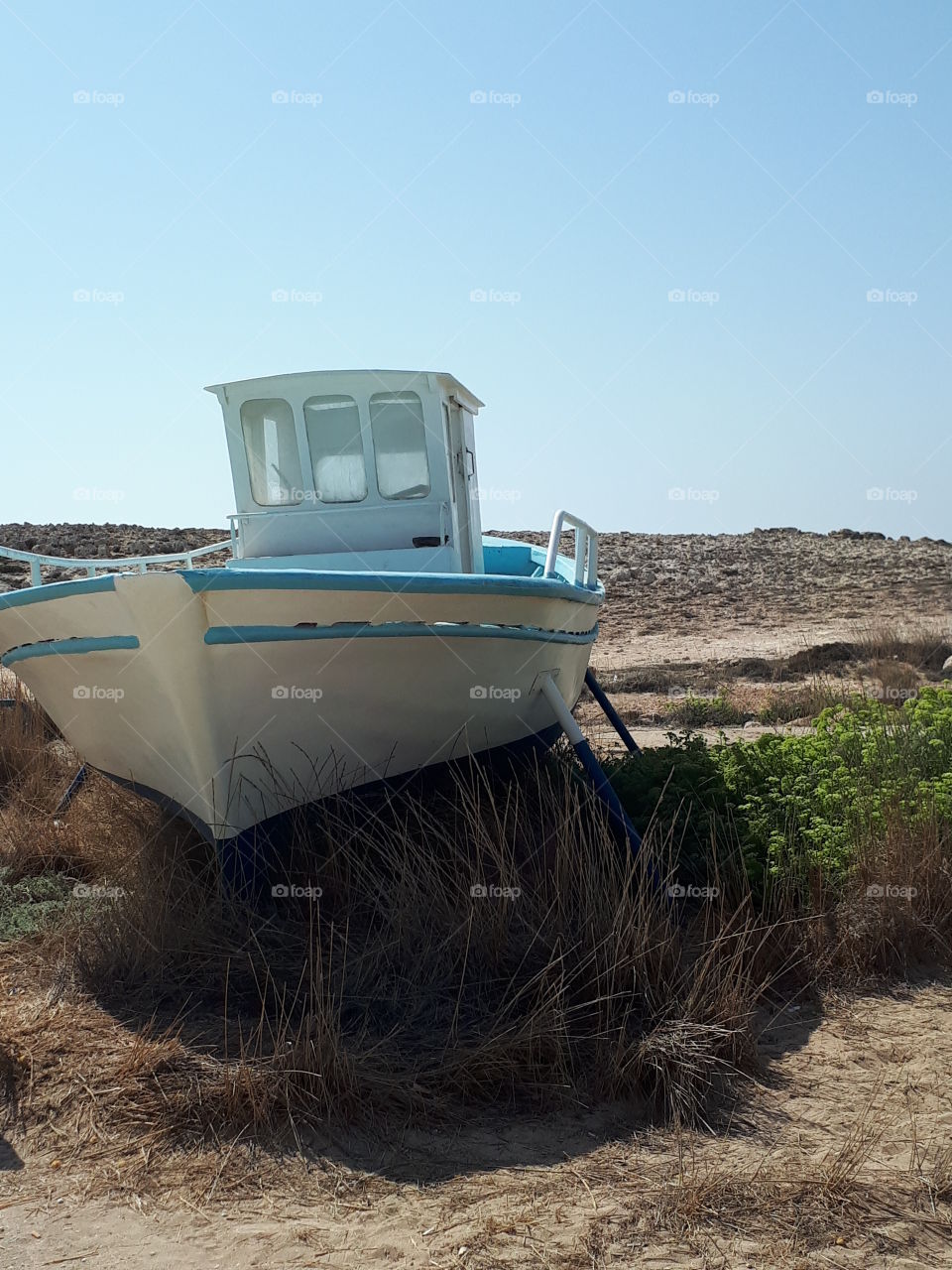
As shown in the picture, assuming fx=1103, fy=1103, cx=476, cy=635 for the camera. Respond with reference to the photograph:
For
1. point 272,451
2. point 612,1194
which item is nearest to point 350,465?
point 272,451

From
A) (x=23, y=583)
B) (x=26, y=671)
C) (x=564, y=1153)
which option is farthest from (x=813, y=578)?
(x=564, y=1153)

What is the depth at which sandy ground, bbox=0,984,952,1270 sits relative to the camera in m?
3.10

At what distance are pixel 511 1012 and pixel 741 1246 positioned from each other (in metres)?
1.48

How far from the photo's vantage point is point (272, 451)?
7488mm

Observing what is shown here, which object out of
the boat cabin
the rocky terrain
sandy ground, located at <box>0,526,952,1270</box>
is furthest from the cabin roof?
the rocky terrain

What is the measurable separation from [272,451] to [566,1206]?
536 centimetres

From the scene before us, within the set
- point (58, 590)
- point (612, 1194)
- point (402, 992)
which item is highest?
point (58, 590)

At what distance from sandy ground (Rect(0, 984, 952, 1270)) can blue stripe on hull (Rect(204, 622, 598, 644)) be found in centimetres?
235

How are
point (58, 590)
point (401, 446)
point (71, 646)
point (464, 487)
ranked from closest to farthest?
1. point (58, 590)
2. point (71, 646)
3. point (401, 446)
4. point (464, 487)

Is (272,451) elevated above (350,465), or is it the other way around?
(272,451)

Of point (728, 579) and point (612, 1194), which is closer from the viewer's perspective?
point (612, 1194)

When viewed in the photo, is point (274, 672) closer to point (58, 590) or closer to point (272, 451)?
point (58, 590)

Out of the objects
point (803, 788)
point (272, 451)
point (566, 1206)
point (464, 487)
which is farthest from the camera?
point (464, 487)

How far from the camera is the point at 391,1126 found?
383 cm
